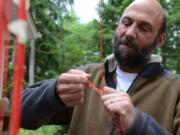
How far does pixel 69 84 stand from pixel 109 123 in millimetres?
425

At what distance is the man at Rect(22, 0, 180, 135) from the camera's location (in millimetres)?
1920

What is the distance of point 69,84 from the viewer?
1.81m

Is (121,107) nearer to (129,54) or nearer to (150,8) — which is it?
(129,54)

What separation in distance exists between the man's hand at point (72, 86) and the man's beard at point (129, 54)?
0.52m

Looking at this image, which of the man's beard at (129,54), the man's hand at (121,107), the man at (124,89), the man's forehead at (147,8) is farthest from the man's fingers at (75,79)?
the man's forehead at (147,8)

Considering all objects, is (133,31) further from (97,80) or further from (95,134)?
(95,134)

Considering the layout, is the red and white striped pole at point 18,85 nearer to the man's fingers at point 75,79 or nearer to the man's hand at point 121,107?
the man's hand at point 121,107

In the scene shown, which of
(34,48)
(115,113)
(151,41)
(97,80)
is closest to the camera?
(115,113)

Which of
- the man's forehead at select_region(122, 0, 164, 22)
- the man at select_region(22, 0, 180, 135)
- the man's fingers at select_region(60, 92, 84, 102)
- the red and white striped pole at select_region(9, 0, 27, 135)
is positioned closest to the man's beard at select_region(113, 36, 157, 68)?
the man at select_region(22, 0, 180, 135)

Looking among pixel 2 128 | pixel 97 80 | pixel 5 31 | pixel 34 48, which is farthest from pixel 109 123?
pixel 34 48

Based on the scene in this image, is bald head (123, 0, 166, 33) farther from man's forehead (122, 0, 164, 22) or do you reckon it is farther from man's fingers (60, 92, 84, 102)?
man's fingers (60, 92, 84, 102)

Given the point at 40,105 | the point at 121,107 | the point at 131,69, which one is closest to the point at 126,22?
the point at 131,69

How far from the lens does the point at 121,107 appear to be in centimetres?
163

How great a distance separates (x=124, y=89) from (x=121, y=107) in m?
0.66
